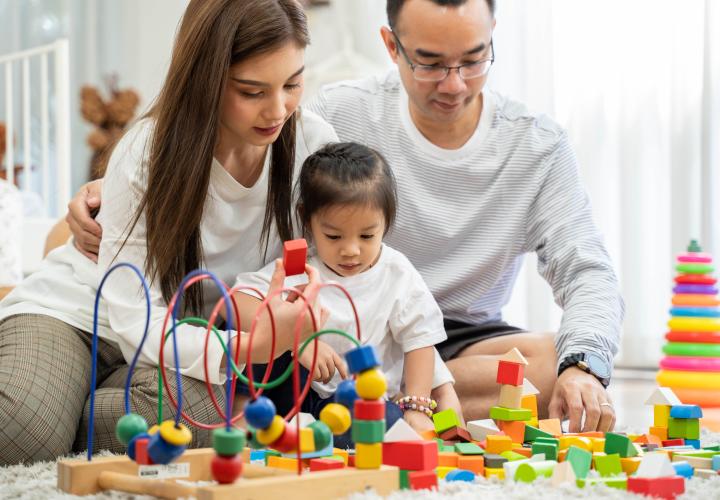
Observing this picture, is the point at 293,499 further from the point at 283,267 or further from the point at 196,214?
the point at 196,214

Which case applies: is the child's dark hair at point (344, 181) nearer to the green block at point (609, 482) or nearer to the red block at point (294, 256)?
the red block at point (294, 256)

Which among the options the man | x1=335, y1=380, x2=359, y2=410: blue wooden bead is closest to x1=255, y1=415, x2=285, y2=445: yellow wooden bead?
x1=335, y1=380, x2=359, y2=410: blue wooden bead

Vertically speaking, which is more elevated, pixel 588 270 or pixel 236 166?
pixel 236 166

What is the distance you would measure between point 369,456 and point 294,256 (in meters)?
0.25

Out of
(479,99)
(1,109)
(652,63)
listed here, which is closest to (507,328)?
(479,99)

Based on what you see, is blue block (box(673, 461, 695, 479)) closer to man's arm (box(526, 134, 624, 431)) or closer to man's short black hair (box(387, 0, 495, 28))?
man's arm (box(526, 134, 624, 431))

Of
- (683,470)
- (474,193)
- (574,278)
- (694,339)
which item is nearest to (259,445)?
(683,470)

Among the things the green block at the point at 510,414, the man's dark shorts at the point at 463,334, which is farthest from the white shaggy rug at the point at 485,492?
the man's dark shorts at the point at 463,334

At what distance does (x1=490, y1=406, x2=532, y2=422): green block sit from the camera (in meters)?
1.39

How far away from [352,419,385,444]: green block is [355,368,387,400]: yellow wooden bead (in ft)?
0.13

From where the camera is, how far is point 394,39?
1.91 metres

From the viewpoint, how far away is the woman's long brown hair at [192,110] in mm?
1417

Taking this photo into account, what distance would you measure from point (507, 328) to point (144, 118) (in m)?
0.88

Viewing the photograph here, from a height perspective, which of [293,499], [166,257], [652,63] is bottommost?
[293,499]
